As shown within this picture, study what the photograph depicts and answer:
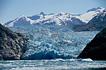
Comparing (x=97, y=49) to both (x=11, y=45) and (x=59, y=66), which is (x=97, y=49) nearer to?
(x=59, y=66)

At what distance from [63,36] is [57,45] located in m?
9.64

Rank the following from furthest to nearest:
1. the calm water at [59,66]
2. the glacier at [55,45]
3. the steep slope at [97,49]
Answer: the glacier at [55,45], the steep slope at [97,49], the calm water at [59,66]

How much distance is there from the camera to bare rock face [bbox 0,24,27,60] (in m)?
86.4

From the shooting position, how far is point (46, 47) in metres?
82.4

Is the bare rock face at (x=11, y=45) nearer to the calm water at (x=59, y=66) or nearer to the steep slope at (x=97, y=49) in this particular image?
the steep slope at (x=97, y=49)

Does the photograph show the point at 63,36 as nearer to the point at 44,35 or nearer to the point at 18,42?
the point at 44,35

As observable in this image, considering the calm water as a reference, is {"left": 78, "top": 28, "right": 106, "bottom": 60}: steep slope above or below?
above

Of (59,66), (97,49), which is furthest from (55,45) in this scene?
(59,66)

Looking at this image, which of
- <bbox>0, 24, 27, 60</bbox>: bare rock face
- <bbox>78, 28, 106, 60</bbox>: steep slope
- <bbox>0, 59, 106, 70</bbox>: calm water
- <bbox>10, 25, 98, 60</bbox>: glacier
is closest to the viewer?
<bbox>0, 59, 106, 70</bbox>: calm water

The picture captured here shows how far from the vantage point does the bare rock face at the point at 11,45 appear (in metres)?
86.4

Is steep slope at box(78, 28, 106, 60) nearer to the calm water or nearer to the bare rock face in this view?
the calm water

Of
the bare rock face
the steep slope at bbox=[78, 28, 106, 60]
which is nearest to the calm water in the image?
the steep slope at bbox=[78, 28, 106, 60]

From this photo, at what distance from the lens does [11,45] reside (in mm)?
90938

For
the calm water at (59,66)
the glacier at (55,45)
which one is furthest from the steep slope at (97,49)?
the calm water at (59,66)
